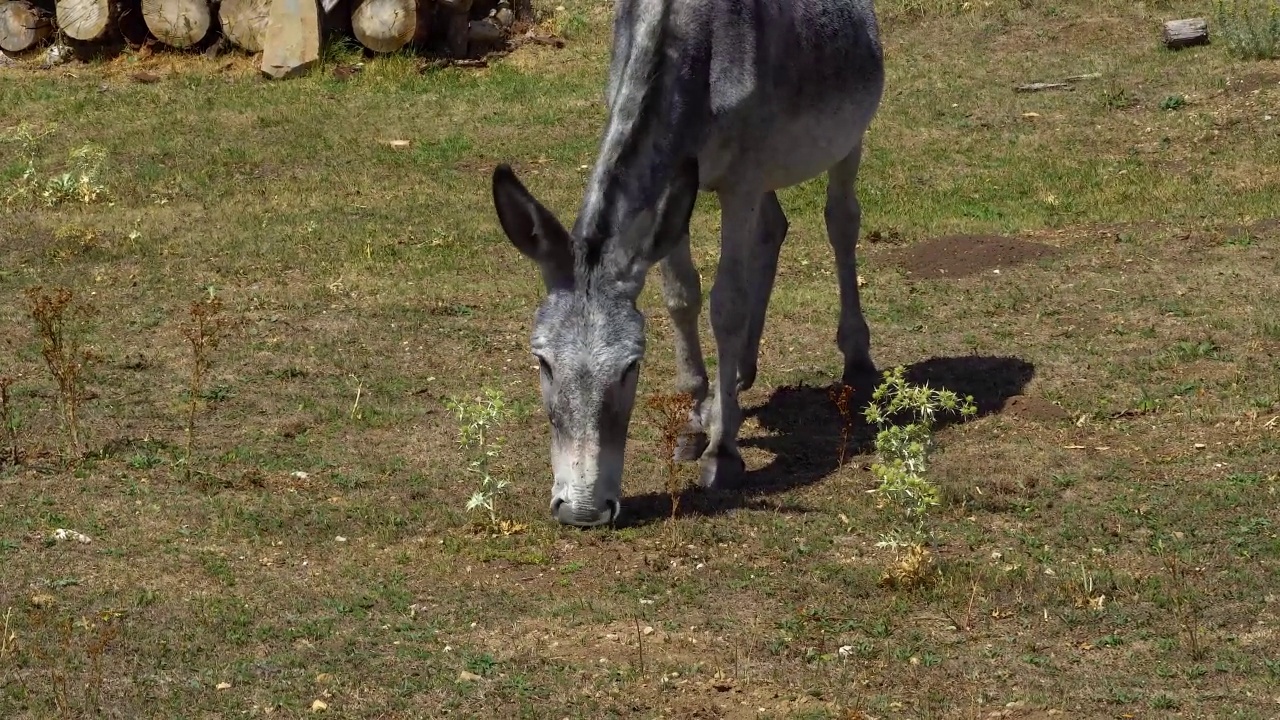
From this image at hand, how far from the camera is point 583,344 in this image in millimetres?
7293

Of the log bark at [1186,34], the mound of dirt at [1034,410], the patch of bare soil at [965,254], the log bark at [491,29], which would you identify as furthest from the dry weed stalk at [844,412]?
the log bark at [491,29]

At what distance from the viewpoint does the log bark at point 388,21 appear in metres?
18.2

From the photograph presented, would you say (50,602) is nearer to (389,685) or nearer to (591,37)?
(389,685)

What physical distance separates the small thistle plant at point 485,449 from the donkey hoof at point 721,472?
3.24ft

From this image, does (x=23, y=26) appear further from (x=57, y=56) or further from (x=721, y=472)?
(x=721, y=472)

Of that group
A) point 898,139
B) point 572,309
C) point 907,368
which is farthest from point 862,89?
point 898,139

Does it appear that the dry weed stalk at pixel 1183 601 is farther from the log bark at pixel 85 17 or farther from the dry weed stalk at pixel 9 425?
the log bark at pixel 85 17

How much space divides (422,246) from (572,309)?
5.84 m

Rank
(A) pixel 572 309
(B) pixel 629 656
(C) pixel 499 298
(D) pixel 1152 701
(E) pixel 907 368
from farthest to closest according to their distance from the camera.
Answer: (C) pixel 499 298 → (E) pixel 907 368 → (A) pixel 572 309 → (B) pixel 629 656 → (D) pixel 1152 701

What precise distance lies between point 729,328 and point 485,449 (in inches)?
59.8

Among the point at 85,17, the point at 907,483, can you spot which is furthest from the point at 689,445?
the point at 85,17

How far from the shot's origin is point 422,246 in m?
13.0

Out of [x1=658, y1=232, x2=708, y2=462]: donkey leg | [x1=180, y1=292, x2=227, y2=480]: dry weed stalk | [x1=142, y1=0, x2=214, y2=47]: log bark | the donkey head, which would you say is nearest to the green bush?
[x1=658, y1=232, x2=708, y2=462]: donkey leg

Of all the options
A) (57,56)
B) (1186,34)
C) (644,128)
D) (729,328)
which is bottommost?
(57,56)
